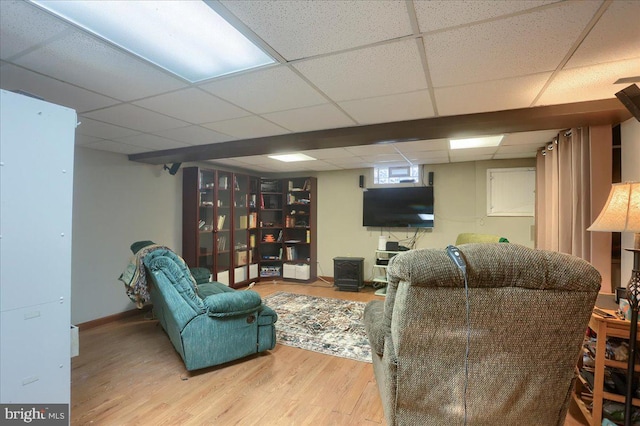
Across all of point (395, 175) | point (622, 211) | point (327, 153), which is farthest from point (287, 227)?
point (622, 211)

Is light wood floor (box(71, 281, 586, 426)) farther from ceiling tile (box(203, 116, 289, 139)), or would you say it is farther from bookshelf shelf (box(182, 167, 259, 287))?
ceiling tile (box(203, 116, 289, 139))

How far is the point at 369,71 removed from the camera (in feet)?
5.77

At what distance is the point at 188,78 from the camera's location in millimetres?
1853

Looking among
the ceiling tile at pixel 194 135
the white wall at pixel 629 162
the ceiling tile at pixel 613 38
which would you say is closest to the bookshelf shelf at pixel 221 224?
the ceiling tile at pixel 194 135

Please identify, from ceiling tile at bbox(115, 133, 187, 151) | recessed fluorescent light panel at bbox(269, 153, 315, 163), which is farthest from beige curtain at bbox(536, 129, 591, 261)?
ceiling tile at bbox(115, 133, 187, 151)

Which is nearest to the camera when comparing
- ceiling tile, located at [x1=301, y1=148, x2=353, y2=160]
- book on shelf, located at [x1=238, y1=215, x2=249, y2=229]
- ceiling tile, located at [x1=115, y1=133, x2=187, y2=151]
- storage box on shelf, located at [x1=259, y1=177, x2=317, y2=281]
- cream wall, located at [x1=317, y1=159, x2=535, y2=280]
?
ceiling tile, located at [x1=115, y1=133, x2=187, y2=151]

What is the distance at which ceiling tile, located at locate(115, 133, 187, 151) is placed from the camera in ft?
10.3

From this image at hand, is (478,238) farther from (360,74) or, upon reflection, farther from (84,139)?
(84,139)

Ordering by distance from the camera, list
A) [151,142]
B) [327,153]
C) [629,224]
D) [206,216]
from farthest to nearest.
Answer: [206,216]
[327,153]
[151,142]
[629,224]

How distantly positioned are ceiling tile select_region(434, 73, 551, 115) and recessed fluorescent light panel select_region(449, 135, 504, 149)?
3.43 ft

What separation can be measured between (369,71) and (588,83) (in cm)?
149

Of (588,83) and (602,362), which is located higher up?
(588,83)

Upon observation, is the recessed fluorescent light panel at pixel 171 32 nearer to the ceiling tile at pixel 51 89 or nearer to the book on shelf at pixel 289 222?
the ceiling tile at pixel 51 89

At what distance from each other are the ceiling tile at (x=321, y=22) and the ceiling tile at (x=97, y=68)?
2.66 feet
